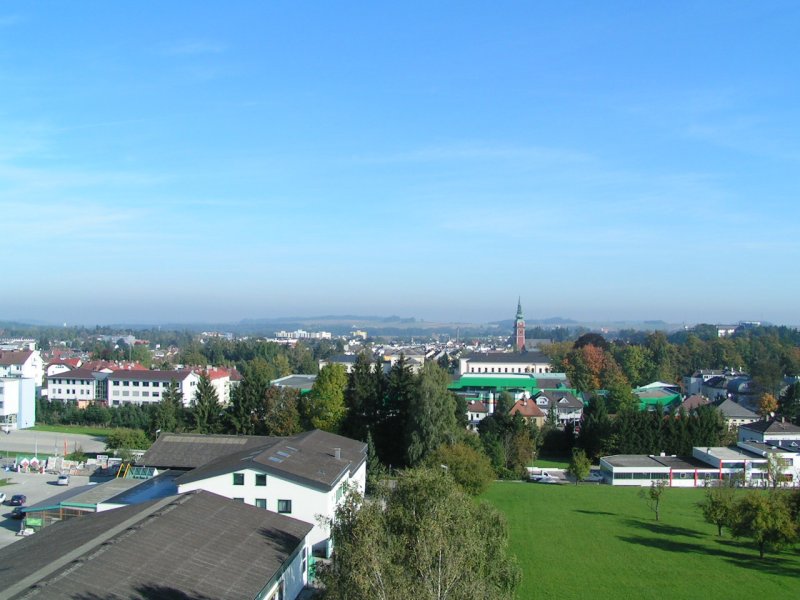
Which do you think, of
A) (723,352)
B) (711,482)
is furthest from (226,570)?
(723,352)

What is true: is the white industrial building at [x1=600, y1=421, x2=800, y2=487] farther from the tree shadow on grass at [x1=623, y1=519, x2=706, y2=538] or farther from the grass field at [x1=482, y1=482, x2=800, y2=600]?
the tree shadow on grass at [x1=623, y1=519, x2=706, y2=538]

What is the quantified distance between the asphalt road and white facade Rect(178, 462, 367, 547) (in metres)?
20.6

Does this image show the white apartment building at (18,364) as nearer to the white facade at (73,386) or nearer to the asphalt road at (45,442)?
the white facade at (73,386)

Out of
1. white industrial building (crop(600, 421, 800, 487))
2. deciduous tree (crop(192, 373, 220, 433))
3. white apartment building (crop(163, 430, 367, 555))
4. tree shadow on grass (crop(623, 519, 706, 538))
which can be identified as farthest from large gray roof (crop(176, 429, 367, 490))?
white industrial building (crop(600, 421, 800, 487))

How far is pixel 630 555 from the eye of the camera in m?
20.2

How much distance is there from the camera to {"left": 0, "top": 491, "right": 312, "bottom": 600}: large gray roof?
10828 mm

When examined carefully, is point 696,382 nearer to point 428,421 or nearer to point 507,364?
point 507,364

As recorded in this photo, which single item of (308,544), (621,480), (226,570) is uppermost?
(226,570)

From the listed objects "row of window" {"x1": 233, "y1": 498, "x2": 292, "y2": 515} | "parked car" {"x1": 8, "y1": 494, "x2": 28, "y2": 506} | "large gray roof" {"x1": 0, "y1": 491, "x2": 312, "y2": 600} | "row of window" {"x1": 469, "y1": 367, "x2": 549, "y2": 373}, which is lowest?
"parked car" {"x1": 8, "y1": 494, "x2": 28, "y2": 506}

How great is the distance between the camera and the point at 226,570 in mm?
12359

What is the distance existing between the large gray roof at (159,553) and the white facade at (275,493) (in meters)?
1.26

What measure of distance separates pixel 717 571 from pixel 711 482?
1571cm

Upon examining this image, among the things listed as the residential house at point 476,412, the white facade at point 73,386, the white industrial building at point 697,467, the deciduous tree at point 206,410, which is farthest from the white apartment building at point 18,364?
the white industrial building at point 697,467

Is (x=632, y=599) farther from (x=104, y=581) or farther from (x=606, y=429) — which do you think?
(x=606, y=429)
